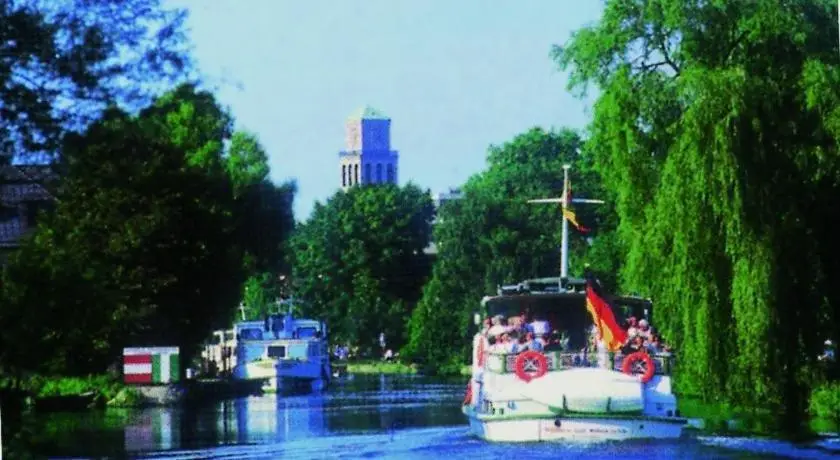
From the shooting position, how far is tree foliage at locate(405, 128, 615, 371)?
1551 centimetres

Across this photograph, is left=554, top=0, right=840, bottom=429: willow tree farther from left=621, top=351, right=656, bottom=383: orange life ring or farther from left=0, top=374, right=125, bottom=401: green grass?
left=0, top=374, right=125, bottom=401: green grass

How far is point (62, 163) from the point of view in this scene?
8648 millimetres

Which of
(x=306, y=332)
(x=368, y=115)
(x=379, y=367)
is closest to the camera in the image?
(x=368, y=115)

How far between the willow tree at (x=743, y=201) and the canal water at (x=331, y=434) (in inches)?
52.4

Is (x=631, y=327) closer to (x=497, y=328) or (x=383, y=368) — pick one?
(x=497, y=328)

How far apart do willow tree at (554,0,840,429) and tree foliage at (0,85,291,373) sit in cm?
303

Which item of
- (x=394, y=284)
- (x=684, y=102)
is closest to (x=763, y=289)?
(x=684, y=102)

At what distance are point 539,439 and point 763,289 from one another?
2438 millimetres

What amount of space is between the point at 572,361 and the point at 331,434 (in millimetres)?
2133

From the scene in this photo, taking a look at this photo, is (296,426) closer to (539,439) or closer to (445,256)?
(445,256)

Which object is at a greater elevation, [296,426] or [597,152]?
[597,152]

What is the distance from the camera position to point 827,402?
15.4m

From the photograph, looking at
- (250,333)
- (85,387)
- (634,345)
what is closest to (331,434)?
(85,387)

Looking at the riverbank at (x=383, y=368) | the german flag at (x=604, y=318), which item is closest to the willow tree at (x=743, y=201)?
the german flag at (x=604, y=318)
